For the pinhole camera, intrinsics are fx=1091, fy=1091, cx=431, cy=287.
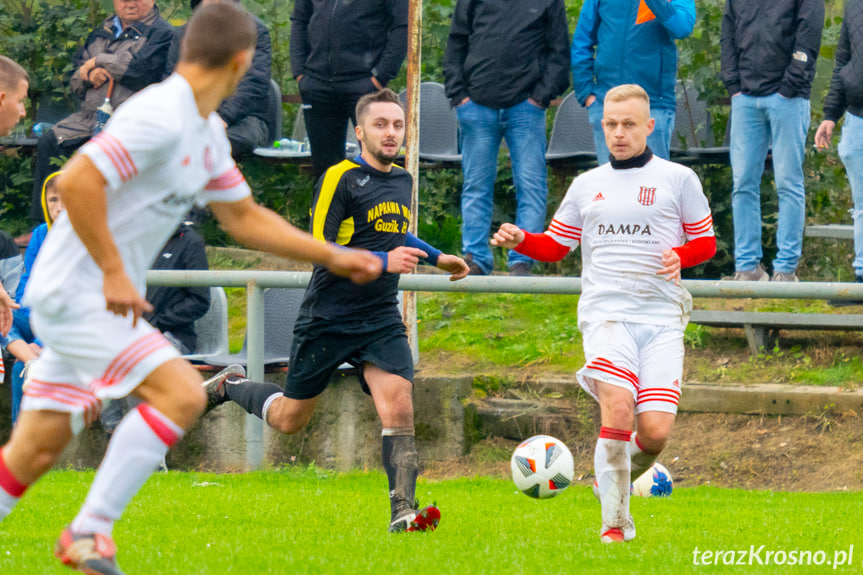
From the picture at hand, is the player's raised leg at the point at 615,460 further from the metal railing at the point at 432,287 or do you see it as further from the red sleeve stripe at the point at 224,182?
the red sleeve stripe at the point at 224,182

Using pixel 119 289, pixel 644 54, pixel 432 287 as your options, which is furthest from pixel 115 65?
pixel 119 289

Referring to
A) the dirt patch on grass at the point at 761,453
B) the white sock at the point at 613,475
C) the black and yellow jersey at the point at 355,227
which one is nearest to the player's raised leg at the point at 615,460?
the white sock at the point at 613,475

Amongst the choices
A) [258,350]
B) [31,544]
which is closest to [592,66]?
[258,350]

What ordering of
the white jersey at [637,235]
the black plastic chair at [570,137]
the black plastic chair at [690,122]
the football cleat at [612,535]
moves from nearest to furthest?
1. the football cleat at [612,535]
2. the white jersey at [637,235]
3. the black plastic chair at [570,137]
4. the black plastic chair at [690,122]

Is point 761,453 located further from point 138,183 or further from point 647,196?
point 138,183

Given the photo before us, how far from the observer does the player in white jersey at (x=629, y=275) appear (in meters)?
5.45

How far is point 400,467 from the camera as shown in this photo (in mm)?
5656

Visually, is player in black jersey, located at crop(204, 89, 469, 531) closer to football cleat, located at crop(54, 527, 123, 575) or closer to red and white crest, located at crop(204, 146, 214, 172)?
red and white crest, located at crop(204, 146, 214, 172)

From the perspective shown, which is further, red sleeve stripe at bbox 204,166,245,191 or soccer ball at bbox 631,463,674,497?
soccer ball at bbox 631,463,674,497

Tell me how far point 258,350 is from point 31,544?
3.46 metres

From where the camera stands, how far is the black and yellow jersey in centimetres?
595

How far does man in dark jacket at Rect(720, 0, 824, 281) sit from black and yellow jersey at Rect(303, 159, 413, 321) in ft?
12.2

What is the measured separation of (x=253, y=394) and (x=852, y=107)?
510 cm

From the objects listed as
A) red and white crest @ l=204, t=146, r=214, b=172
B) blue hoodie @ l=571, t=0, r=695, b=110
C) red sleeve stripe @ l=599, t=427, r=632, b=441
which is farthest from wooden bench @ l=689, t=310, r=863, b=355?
red and white crest @ l=204, t=146, r=214, b=172
